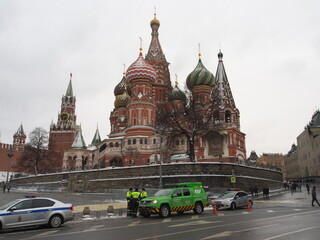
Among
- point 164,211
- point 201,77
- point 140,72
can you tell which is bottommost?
point 164,211

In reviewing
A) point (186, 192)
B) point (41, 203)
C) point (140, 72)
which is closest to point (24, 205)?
point (41, 203)

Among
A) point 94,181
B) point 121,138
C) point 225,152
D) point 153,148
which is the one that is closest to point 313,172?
point 225,152

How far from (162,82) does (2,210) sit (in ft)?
178

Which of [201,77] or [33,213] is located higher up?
[201,77]

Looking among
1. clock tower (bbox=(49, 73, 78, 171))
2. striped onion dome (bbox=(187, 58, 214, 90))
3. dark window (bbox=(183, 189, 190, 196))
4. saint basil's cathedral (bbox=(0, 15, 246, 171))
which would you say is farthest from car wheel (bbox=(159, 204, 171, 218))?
clock tower (bbox=(49, 73, 78, 171))

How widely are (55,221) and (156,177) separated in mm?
21457

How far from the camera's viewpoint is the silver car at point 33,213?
11.9m

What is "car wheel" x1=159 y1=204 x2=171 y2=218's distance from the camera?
51.0ft

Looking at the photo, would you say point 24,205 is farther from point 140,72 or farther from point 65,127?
point 65,127

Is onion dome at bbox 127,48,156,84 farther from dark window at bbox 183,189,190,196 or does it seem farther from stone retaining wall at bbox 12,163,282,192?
dark window at bbox 183,189,190,196

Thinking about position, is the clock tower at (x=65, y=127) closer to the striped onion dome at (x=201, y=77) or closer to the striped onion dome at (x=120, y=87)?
the striped onion dome at (x=120, y=87)

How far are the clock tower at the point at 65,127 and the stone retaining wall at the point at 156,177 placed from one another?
57804mm

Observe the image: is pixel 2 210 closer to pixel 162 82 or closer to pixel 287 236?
pixel 287 236

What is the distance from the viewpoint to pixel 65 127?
104500 millimetres
